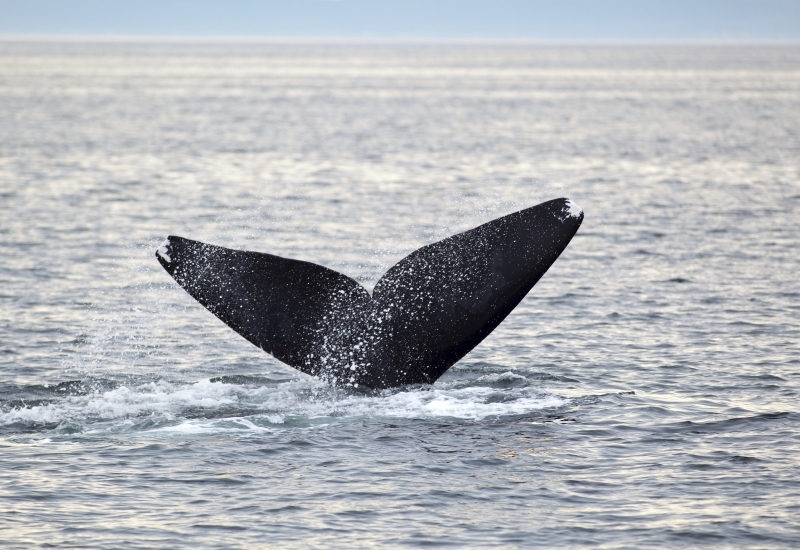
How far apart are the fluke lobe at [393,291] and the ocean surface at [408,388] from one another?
1028mm

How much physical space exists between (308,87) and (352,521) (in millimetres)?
114809

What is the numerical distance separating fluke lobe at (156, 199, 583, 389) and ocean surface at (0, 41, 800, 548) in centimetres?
103

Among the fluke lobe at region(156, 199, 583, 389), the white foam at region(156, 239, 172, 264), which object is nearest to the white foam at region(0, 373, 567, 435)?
the fluke lobe at region(156, 199, 583, 389)

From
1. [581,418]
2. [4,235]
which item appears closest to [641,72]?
[4,235]

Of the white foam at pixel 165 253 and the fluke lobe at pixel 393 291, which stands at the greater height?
the white foam at pixel 165 253

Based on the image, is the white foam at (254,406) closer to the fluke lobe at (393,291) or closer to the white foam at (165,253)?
the fluke lobe at (393,291)

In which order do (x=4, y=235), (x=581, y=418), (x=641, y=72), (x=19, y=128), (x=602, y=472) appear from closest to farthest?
1. (x=602, y=472)
2. (x=581, y=418)
3. (x=4, y=235)
4. (x=19, y=128)
5. (x=641, y=72)

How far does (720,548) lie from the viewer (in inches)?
383

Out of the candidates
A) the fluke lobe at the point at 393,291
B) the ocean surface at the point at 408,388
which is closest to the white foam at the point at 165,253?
the fluke lobe at the point at 393,291

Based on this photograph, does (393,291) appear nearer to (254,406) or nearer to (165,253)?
(165,253)

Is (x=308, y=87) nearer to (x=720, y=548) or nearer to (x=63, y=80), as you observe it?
(x=63, y=80)

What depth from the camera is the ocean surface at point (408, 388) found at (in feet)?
34.1

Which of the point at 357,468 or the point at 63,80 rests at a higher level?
the point at 63,80

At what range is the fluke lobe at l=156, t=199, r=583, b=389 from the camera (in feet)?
38.3
